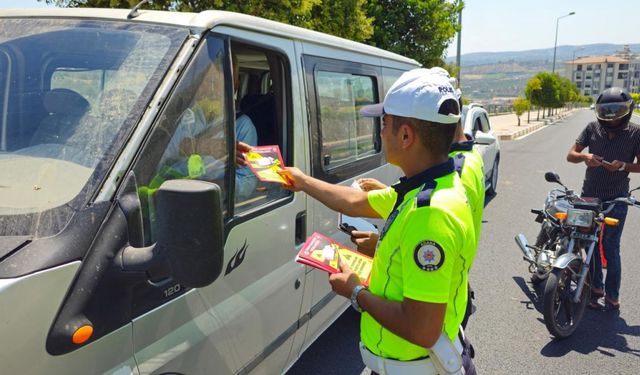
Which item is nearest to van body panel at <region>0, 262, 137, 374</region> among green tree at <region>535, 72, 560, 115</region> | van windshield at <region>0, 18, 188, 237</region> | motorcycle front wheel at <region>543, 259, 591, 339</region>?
van windshield at <region>0, 18, 188, 237</region>

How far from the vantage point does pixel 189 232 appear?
1251mm

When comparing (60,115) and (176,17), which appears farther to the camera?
(176,17)

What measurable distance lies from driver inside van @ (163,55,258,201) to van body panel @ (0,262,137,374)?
59 cm

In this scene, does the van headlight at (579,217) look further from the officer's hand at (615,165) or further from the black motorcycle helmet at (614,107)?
the black motorcycle helmet at (614,107)

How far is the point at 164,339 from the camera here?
1798 mm

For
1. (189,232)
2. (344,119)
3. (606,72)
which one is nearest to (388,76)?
(344,119)

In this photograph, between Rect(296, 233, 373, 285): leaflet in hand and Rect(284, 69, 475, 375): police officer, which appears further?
Rect(296, 233, 373, 285): leaflet in hand

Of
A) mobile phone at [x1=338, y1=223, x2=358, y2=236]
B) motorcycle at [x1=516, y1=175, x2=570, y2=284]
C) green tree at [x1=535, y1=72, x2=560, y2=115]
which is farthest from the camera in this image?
green tree at [x1=535, y1=72, x2=560, y2=115]

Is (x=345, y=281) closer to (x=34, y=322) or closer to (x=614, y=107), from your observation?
(x=34, y=322)

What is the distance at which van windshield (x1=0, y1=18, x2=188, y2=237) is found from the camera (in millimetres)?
1527

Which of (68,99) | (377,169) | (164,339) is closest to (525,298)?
(377,169)

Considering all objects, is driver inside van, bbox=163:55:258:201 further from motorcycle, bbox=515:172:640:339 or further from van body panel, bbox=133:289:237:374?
motorcycle, bbox=515:172:640:339

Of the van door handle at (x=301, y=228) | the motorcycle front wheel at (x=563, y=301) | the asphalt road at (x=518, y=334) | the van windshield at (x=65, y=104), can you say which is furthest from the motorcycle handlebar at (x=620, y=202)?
the van windshield at (x=65, y=104)

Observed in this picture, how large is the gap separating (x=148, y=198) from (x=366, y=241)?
3.66 ft
